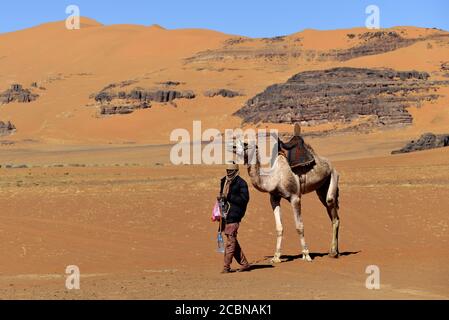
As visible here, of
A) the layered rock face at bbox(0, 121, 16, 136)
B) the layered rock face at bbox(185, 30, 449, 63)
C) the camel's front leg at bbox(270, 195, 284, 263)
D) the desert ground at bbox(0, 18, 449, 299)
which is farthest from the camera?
the layered rock face at bbox(185, 30, 449, 63)

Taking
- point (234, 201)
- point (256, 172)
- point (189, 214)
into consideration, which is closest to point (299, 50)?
point (189, 214)

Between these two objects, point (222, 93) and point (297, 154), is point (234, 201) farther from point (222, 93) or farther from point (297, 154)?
point (222, 93)

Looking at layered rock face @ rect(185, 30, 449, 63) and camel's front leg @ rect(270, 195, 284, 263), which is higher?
layered rock face @ rect(185, 30, 449, 63)

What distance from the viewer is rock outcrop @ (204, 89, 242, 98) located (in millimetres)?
88500

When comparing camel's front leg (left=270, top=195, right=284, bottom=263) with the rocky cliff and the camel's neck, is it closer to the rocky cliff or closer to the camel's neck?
the camel's neck

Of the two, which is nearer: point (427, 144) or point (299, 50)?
point (427, 144)

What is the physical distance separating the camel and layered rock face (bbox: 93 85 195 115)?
71.8m

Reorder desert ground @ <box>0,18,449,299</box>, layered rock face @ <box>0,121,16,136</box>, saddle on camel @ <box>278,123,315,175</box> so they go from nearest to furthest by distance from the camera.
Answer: desert ground @ <box>0,18,449,299</box> < saddle on camel @ <box>278,123,315,175</box> < layered rock face @ <box>0,121,16,136</box>

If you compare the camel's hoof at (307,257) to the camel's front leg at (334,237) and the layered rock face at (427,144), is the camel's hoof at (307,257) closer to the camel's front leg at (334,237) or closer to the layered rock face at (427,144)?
the camel's front leg at (334,237)

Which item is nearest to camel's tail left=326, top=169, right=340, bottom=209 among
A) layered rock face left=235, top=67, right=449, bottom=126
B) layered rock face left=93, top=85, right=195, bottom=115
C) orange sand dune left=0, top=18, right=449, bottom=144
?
orange sand dune left=0, top=18, right=449, bottom=144

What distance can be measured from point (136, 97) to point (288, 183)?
75766mm

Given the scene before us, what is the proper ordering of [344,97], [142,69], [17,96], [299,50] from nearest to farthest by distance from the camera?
[344,97]
[17,96]
[142,69]
[299,50]

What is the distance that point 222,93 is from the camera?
8925 cm

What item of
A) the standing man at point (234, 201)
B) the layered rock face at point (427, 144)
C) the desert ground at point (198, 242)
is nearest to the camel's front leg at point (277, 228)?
the desert ground at point (198, 242)
